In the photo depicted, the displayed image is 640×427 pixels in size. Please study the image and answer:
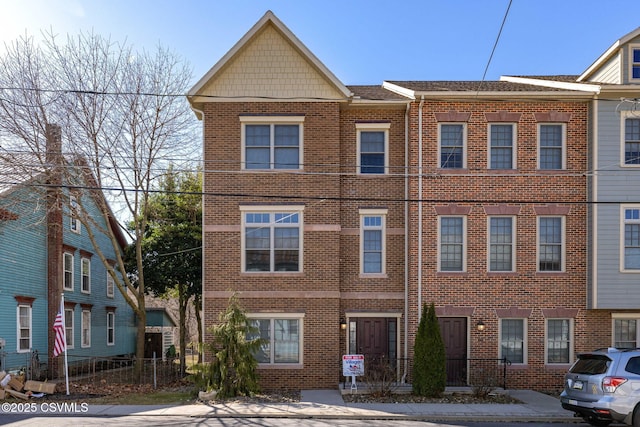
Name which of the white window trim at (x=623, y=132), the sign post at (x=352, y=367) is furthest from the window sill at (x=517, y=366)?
the white window trim at (x=623, y=132)

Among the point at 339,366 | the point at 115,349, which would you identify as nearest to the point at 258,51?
the point at 339,366

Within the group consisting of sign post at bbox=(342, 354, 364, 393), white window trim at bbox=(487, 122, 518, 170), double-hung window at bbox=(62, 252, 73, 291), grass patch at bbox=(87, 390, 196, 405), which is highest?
white window trim at bbox=(487, 122, 518, 170)

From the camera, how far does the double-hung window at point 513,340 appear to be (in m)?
17.1

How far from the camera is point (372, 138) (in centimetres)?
1784

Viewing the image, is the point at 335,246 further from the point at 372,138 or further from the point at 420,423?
the point at 420,423

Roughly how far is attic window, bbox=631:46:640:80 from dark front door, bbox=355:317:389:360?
11.2 m

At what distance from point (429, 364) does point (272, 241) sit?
6.10 meters

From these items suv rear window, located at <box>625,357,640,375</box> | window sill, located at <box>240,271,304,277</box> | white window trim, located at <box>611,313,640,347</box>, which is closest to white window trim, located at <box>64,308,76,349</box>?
window sill, located at <box>240,271,304,277</box>

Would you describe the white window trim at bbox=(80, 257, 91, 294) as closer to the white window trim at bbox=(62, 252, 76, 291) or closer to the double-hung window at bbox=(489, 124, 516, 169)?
the white window trim at bbox=(62, 252, 76, 291)

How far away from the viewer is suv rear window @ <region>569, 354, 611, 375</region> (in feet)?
37.9

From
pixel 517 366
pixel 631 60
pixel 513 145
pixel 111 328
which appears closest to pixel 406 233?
pixel 513 145

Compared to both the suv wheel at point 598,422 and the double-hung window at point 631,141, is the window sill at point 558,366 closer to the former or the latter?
the suv wheel at point 598,422

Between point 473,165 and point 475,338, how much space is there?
5.57 meters

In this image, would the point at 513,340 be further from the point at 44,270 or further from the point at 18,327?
the point at 44,270
